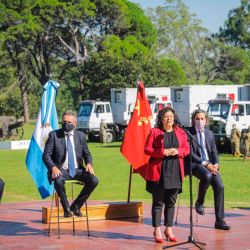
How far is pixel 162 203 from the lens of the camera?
332 inches

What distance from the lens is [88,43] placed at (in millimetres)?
59000

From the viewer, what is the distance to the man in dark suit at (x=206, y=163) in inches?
372

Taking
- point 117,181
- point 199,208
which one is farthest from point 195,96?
point 199,208

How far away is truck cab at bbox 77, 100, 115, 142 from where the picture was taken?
125 feet

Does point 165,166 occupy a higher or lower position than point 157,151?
lower

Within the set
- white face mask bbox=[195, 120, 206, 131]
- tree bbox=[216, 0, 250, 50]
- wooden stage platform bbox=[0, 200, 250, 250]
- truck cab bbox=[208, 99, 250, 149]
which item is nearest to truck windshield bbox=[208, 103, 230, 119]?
truck cab bbox=[208, 99, 250, 149]

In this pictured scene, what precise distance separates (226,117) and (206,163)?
20350 millimetres

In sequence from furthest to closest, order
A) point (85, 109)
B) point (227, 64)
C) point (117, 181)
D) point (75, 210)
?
point (227, 64)
point (85, 109)
point (117, 181)
point (75, 210)

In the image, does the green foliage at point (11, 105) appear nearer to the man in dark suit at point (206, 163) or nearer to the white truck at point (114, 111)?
the white truck at point (114, 111)

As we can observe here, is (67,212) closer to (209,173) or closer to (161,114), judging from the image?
(209,173)

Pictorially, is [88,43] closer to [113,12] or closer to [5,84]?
[113,12]

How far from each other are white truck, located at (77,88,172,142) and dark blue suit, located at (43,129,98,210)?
2754 centimetres

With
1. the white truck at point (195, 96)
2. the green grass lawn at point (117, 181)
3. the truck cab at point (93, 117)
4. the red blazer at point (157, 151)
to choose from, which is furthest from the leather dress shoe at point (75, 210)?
the truck cab at point (93, 117)

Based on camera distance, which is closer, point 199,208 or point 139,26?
point 199,208
